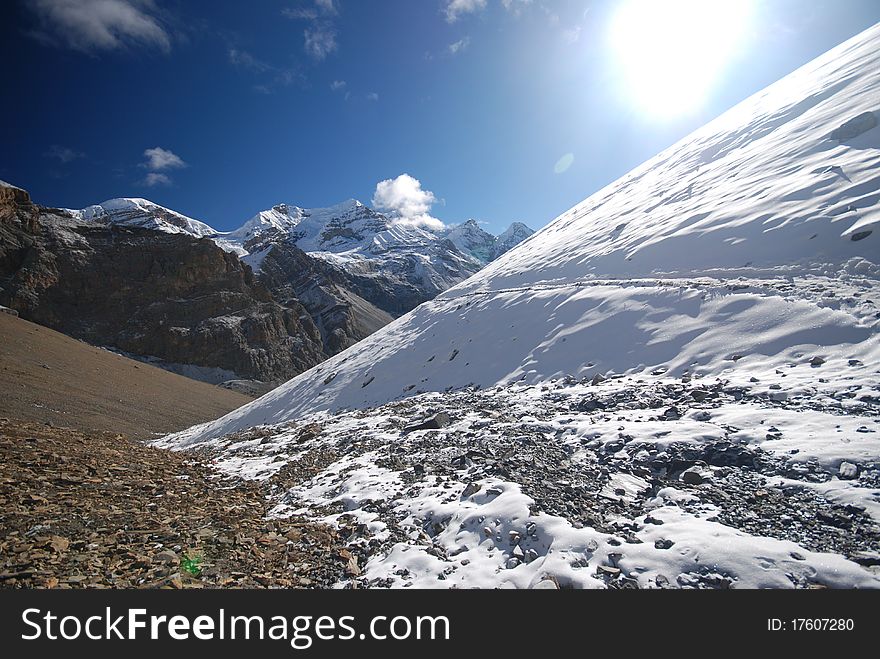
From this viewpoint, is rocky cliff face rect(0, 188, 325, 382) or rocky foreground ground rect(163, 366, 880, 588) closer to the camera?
rocky foreground ground rect(163, 366, 880, 588)

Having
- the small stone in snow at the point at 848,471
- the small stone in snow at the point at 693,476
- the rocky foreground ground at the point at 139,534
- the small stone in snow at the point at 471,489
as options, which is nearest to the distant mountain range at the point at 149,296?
the rocky foreground ground at the point at 139,534

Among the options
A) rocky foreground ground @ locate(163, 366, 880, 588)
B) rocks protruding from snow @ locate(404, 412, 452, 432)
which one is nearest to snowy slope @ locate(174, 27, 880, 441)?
rocky foreground ground @ locate(163, 366, 880, 588)

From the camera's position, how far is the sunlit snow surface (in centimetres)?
497

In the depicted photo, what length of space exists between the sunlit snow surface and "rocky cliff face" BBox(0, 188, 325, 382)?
67813 mm

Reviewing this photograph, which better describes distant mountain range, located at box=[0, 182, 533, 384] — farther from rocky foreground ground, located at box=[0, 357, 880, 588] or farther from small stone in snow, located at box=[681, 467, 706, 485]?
small stone in snow, located at box=[681, 467, 706, 485]

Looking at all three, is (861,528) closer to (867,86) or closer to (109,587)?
(109,587)

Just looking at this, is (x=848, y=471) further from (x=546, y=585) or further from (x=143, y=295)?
(x=143, y=295)

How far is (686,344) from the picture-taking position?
10430mm

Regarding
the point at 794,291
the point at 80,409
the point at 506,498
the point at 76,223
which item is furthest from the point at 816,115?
the point at 76,223

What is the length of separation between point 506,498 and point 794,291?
993 centimetres
